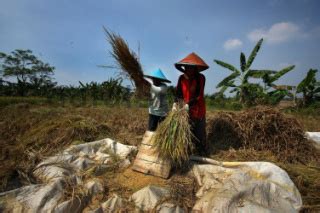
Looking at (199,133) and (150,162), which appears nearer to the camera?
(150,162)

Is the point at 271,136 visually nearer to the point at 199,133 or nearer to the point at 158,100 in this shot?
the point at 199,133

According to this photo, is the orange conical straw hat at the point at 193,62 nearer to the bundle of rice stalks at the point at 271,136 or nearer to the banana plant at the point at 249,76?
the bundle of rice stalks at the point at 271,136

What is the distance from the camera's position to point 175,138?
7.64 ft

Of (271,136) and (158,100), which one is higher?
(158,100)

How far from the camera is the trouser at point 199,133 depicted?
2725 mm

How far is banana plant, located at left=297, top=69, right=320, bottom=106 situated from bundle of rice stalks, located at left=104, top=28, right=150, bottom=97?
28.3 ft

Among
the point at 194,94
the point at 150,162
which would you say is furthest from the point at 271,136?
the point at 150,162

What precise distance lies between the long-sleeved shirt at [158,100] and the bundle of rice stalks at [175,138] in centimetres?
27

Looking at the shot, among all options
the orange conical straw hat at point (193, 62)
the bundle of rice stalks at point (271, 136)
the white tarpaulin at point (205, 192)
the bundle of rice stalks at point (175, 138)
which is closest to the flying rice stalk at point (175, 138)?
the bundle of rice stalks at point (175, 138)

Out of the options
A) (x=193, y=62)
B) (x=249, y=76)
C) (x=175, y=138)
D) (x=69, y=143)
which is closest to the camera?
(x=175, y=138)

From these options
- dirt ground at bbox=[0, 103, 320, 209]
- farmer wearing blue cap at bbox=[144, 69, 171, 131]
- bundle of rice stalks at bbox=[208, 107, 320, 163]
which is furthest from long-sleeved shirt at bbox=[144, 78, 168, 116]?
bundle of rice stalks at bbox=[208, 107, 320, 163]

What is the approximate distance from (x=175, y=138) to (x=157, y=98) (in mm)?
567

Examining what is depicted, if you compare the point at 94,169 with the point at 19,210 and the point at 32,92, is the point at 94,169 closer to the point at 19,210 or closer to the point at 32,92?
the point at 19,210

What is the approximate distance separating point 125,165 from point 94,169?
0.35 m
